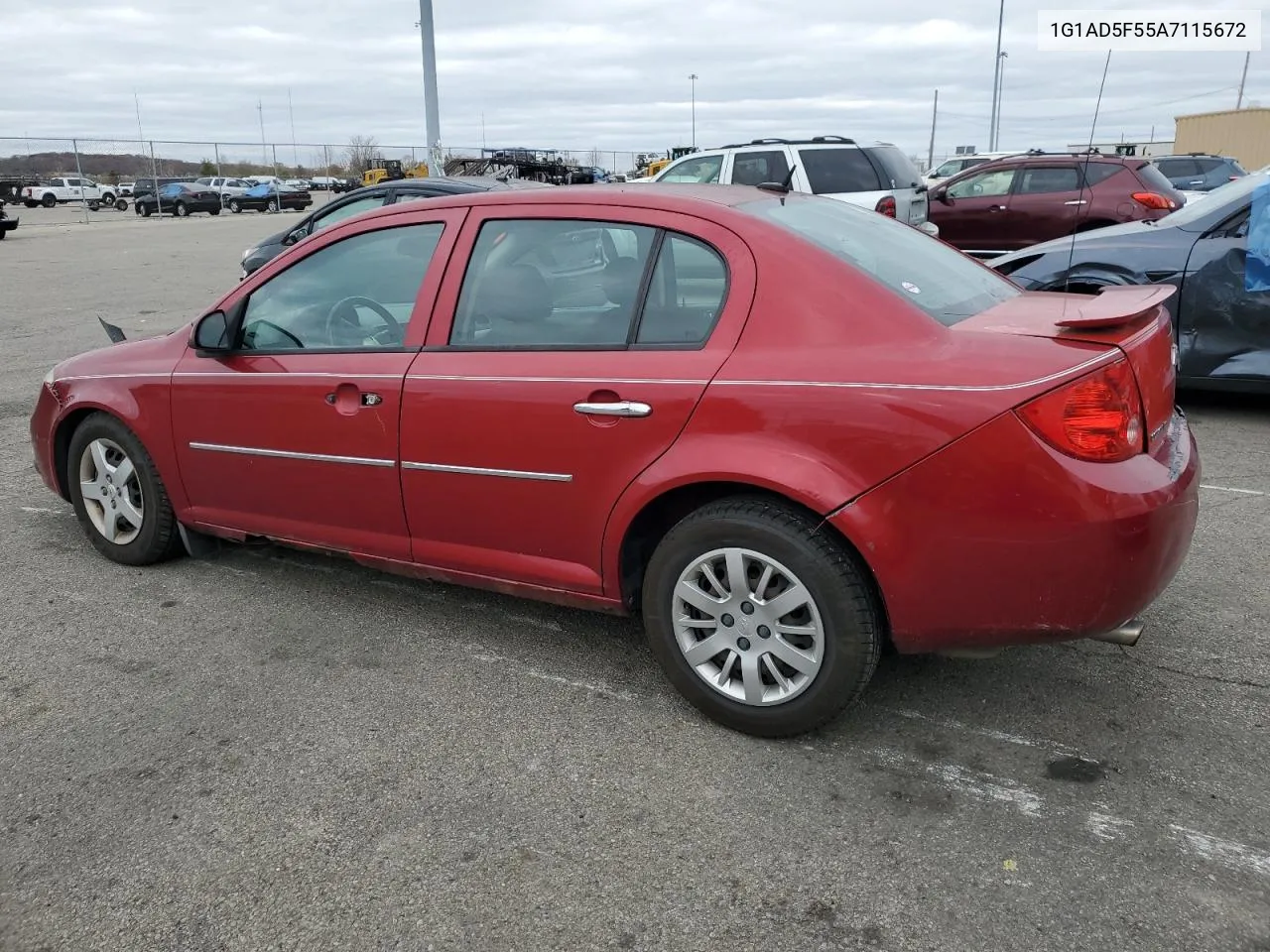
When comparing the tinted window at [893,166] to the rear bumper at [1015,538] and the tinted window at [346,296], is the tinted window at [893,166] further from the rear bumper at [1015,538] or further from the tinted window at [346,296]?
the rear bumper at [1015,538]

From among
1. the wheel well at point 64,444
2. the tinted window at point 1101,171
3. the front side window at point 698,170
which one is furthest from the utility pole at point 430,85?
the wheel well at point 64,444

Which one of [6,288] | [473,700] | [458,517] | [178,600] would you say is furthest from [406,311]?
[6,288]

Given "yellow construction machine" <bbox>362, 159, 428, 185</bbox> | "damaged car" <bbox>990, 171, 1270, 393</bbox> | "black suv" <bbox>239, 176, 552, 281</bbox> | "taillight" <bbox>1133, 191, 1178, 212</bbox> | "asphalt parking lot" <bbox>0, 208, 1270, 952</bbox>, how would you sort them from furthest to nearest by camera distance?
"yellow construction machine" <bbox>362, 159, 428, 185</bbox> → "taillight" <bbox>1133, 191, 1178, 212</bbox> → "black suv" <bbox>239, 176, 552, 281</bbox> → "damaged car" <bbox>990, 171, 1270, 393</bbox> → "asphalt parking lot" <bbox>0, 208, 1270, 952</bbox>

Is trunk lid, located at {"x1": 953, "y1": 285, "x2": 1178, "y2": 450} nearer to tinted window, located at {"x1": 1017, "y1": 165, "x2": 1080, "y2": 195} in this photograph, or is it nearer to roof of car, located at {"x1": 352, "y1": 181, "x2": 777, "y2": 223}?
roof of car, located at {"x1": 352, "y1": 181, "x2": 777, "y2": 223}

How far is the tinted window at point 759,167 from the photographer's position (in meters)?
11.8

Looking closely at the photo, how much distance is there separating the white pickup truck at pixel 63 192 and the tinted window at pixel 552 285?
1830 inches

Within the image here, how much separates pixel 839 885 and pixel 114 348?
386 centimetres

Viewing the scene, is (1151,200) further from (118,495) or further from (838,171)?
(118,495)

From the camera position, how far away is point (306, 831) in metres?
2.72

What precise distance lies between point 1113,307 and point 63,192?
171 feet

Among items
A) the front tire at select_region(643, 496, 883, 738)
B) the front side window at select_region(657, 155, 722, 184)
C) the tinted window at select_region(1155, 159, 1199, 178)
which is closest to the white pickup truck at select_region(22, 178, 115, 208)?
the front side window at select_region(657, 155, 722, 184)

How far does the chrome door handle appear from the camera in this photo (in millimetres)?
3061

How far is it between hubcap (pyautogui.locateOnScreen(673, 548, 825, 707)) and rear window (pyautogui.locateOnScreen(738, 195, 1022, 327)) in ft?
2.94

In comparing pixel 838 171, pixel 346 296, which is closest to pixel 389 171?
pixel 838 171
